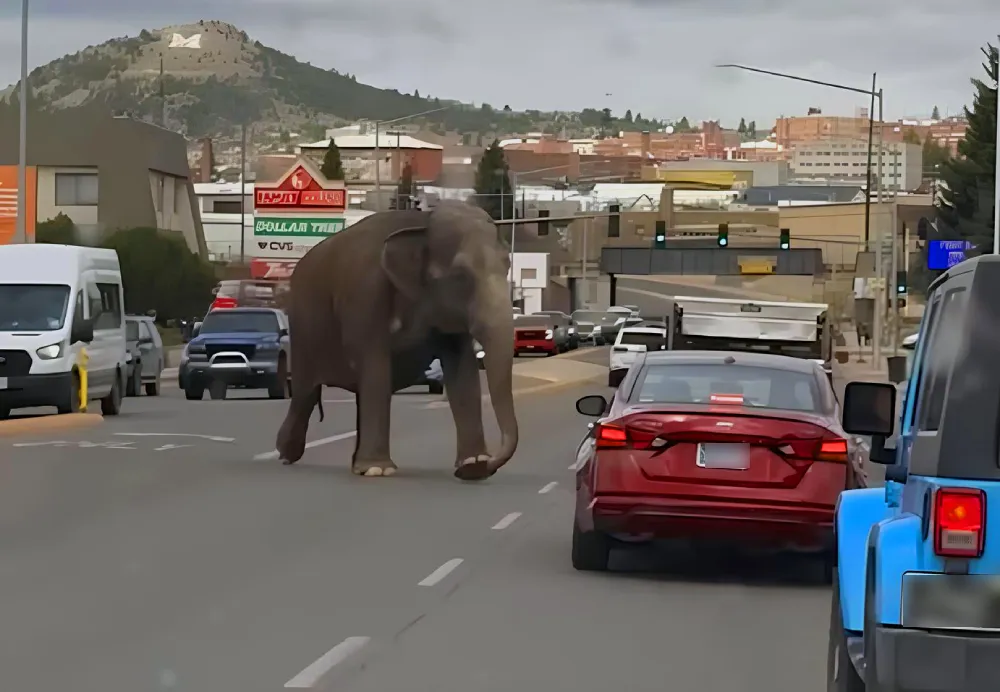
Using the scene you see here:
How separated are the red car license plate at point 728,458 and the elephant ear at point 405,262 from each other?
26.7 ft

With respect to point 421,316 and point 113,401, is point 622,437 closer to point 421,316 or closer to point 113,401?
point 421,316

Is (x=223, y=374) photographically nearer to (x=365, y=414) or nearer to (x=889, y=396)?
(x=365, y=414)

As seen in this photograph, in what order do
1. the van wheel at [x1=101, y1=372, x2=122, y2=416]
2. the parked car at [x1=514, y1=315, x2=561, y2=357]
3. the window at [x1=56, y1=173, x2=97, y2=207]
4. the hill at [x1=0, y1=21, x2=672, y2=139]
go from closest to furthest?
the van wheel at [x1=101, y1=372, x2=122, y2=416] < the parked car at [x1=514, y1=315, x2=561, y2=357] < the window at [x1=56, y1=173, x2=97, y2=207] < the hill at [x1=0, y1=21, x2=672, y2=139]

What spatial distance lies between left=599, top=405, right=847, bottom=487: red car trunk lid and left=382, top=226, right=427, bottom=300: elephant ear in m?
7.95

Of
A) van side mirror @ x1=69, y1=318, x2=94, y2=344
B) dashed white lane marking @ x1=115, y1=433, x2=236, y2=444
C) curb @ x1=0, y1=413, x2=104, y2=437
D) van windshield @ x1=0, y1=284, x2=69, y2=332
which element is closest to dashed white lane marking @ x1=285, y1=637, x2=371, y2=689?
dashed white lane marking @ x1=115, y1=433, x2=236, y2=444

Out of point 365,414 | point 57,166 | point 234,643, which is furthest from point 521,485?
point 57,166

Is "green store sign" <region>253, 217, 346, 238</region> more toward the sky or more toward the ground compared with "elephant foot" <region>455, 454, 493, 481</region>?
more toward the sky

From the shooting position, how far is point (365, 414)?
65.0 ft

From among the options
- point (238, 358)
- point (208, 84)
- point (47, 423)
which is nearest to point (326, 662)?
point (47, 423)

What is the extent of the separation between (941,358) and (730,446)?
6069 mm

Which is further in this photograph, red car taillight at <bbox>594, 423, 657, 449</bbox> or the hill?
the hill

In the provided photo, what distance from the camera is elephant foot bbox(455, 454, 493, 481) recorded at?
1964 centimetres

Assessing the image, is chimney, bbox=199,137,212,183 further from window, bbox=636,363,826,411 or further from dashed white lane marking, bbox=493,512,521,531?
window, bbox=636,363,826,411

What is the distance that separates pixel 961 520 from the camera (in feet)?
18.6
